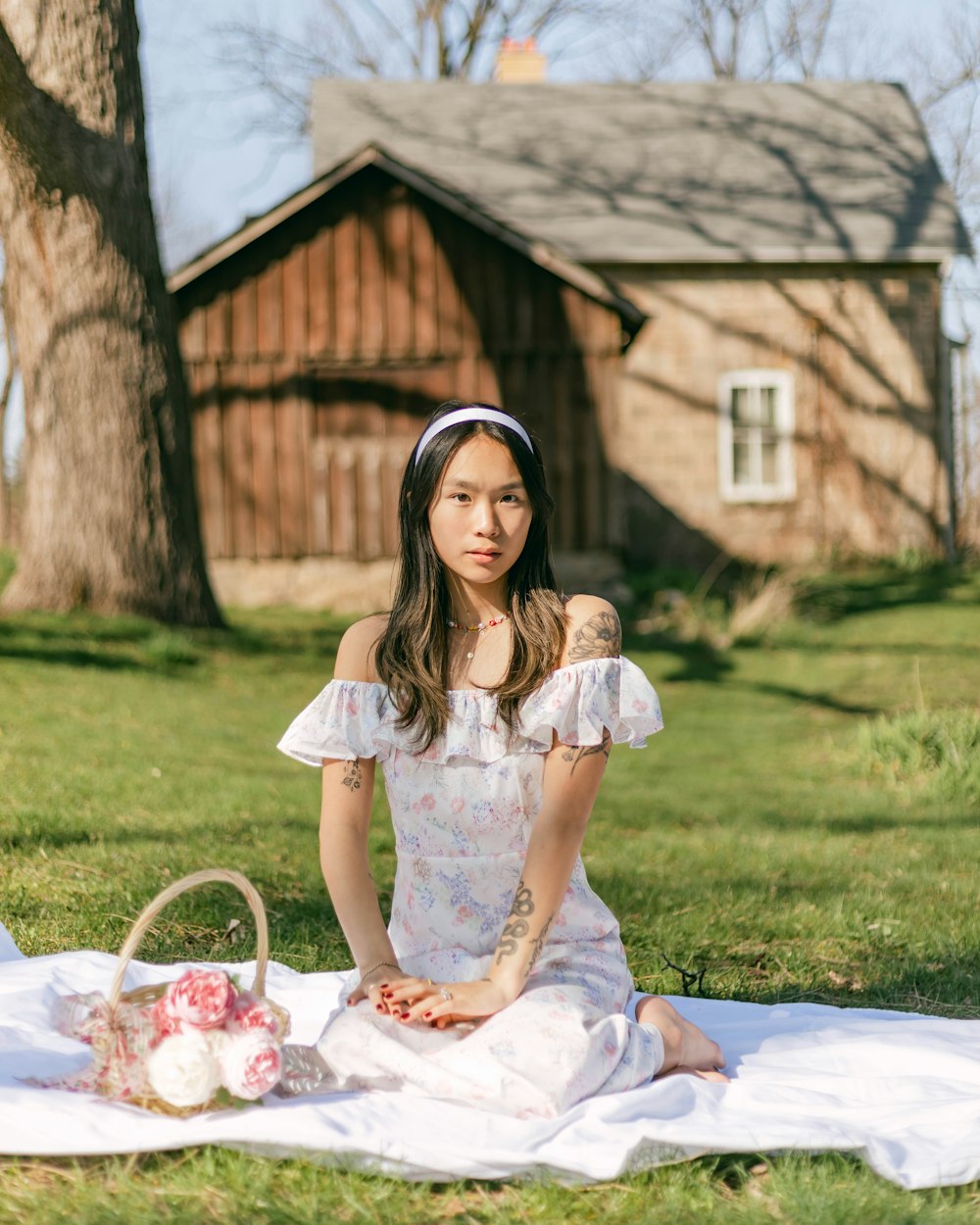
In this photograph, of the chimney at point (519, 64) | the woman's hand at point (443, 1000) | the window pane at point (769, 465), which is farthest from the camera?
the chimney at point (519, 64)

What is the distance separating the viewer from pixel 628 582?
16250 millimetres

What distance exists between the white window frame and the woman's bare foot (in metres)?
15.6

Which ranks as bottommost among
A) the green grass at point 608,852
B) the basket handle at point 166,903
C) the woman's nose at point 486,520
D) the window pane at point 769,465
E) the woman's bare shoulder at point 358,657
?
the green grass at point 608,852

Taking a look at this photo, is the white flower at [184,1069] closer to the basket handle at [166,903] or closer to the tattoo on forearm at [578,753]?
the basket handle at [166,903]

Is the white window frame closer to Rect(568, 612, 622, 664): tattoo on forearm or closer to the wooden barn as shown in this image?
the wooden barn

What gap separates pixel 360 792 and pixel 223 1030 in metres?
0.68

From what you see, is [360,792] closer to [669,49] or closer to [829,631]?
[829,631]

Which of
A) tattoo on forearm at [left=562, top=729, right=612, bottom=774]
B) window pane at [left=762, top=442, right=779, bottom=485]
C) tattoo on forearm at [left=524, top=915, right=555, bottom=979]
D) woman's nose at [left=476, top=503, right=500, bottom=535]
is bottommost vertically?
tattoo on forearm at [left=524, top=915, right=555, bottom=979]

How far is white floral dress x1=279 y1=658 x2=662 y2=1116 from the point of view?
9.79ft

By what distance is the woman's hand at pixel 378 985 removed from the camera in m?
2.86

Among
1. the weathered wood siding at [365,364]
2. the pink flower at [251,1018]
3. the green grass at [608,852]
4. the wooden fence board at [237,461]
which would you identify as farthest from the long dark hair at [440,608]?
the wooden fence board at [237,461]

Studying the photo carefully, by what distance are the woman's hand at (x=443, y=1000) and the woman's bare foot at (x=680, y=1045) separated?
406mm

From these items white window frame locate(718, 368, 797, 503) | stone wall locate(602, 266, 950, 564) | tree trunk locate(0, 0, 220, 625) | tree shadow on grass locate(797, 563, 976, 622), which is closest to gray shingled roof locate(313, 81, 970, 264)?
stone wall locate(602, 266, 950, 564)

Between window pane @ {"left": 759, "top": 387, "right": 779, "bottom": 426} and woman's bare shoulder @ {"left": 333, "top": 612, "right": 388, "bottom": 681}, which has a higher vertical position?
window pane @ {"left": 759, "top": 387, "right": 779, "bottom": 426}
